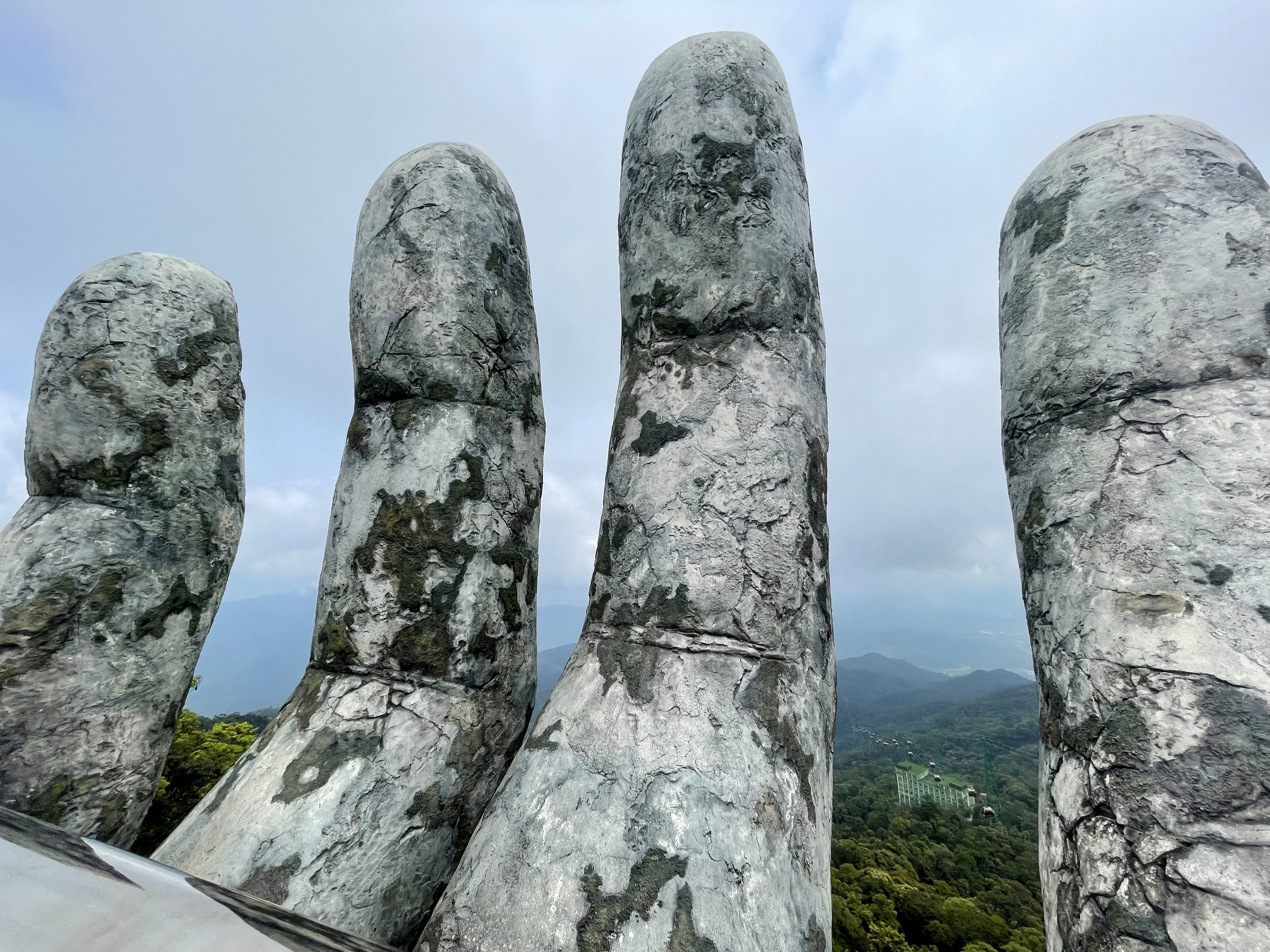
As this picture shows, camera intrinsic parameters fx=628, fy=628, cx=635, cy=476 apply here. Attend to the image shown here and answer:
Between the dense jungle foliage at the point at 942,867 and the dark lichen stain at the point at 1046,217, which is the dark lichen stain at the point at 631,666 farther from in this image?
the dark lichen stain at the point at 1046,217

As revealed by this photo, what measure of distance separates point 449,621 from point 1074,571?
2142 millimetres

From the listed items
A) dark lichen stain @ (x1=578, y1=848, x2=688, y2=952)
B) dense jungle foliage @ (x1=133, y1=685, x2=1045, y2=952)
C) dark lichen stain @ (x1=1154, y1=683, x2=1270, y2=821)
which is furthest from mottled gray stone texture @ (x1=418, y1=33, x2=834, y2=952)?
dense jungle foliage @ (x1=133, y1=685, x2=1045, y2=952)

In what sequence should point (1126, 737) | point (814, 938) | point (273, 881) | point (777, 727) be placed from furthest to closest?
1. point (273, 881)
2. point (777, 727)
3. point (814, 938)
4. point (1126, 737)

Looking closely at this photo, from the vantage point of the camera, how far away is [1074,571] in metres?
1.83

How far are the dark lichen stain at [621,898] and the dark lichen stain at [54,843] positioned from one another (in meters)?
1.06

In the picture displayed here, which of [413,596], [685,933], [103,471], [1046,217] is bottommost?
[685,933]

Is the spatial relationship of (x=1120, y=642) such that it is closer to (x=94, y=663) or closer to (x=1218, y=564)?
(x=1218, y=564)

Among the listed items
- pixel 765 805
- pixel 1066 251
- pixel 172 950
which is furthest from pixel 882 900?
pixel 172 950

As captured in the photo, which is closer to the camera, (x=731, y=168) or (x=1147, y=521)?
(x=1147, y=521)

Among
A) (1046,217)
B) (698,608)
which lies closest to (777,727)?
(698,608)

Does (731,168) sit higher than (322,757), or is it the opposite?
(731,168)

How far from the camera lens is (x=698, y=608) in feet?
6.72

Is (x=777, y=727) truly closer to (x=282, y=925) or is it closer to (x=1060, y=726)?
(x=1060, y=726)

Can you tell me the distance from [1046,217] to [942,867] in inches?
345
